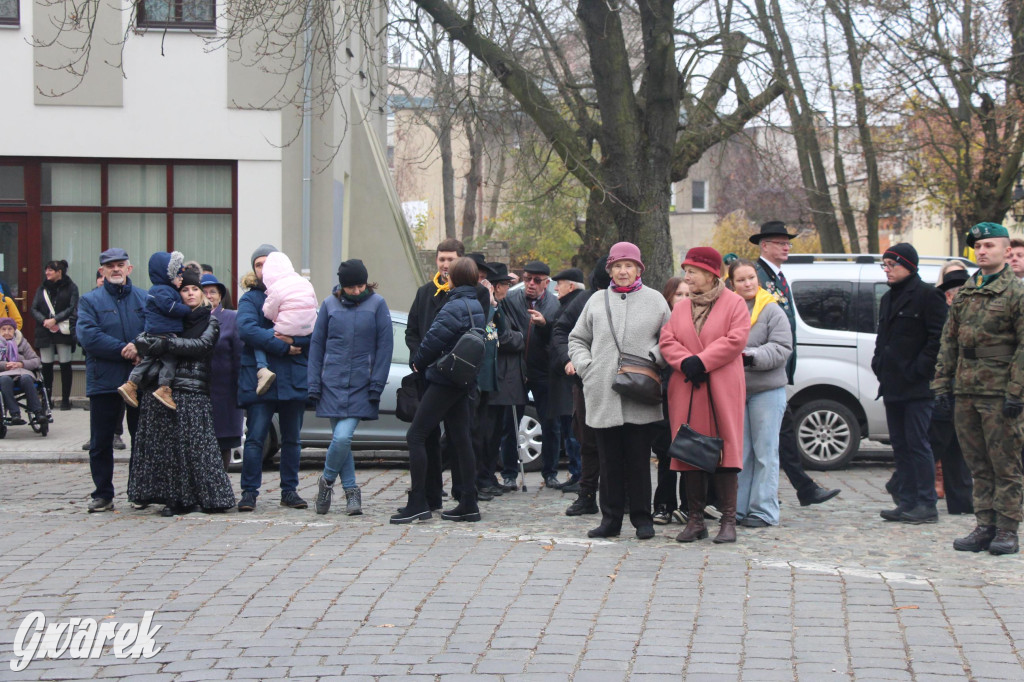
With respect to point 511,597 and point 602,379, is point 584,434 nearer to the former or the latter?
point 602,379

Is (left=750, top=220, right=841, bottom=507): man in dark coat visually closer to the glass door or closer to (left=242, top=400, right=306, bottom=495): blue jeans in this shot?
(left=242, top=400, right=306, bottom=495): blue jeans

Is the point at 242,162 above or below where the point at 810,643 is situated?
above

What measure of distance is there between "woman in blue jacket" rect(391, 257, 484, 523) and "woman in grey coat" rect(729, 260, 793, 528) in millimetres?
1830

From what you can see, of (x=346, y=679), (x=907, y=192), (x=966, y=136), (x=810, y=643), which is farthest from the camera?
(x=907, y=192)

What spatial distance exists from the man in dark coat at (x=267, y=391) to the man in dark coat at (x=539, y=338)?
80.6 inches

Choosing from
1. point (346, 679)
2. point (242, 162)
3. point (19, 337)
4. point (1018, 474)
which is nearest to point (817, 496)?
point (1018, 474)

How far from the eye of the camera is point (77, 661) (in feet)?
16.9

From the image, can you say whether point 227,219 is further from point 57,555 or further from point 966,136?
point 966,136

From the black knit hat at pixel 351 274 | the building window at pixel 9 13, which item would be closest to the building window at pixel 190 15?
the building window at pixel 9 13

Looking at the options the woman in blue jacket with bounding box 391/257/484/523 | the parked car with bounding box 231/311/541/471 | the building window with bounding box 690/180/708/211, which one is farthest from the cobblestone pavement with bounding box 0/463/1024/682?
the building window with bounding box 690/180/708/211

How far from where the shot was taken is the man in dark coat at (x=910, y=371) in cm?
801

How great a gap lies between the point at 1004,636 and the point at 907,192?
22.8 m

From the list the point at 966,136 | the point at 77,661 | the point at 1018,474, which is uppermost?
the point at 966,136

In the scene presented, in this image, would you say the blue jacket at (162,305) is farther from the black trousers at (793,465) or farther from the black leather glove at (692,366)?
the black trousers at (793,465)
